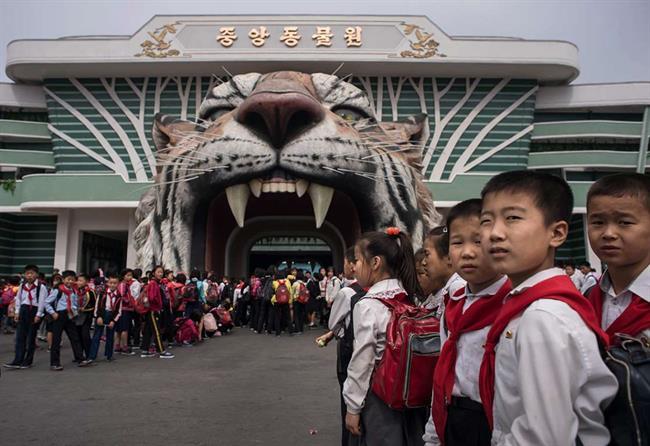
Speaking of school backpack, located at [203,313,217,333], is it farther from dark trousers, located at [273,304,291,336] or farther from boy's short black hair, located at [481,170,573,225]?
boy's short black hair, located at [481,170,573,225]

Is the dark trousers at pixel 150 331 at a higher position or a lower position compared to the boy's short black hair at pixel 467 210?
lower

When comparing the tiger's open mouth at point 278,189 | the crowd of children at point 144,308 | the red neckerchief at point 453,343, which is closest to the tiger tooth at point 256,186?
the tiger's open mouth at point 278,189

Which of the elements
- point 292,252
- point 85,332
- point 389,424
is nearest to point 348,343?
point 389,424

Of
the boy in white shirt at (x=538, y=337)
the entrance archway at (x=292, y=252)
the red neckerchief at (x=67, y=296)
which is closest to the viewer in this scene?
the boy in white shirt at (x=538, y=337)

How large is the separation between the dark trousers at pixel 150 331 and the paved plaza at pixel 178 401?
0.30 meters

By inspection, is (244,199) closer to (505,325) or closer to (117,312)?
(117,312)

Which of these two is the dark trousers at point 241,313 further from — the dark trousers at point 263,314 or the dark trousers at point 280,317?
the dark trousers at point 280,317

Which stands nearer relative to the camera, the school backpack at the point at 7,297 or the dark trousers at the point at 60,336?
the dark trousers at the point at 60,336

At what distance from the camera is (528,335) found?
1141 millimetres

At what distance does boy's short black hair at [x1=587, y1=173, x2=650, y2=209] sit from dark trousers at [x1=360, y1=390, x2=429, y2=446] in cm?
114

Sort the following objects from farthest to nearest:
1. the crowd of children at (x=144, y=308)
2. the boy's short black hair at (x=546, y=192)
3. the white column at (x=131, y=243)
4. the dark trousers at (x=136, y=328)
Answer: the white column at (x=131, y=243) → the dark trousers at (x=136, y=328) → the crowd of children at (x=144, y=308) → the boy's short black hair at (x=546, y=192)

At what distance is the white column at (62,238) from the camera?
18500 mm

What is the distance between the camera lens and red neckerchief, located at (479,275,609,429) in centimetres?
118

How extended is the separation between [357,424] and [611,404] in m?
1.12
